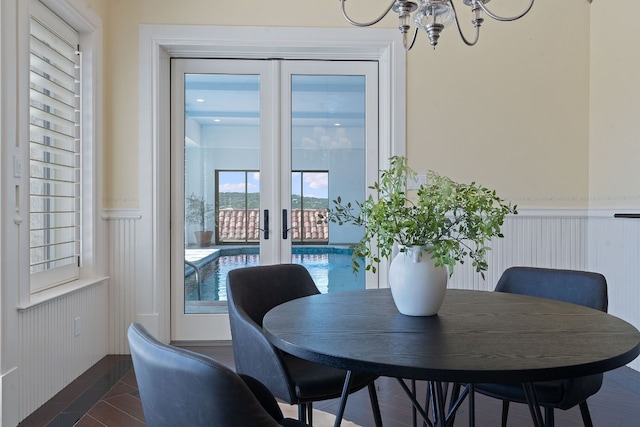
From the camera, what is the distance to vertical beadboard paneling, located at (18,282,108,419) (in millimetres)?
2412

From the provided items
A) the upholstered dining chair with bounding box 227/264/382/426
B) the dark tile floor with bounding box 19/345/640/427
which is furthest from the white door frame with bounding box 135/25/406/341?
the upholstered dining chair with bounding box 227/264/382/426

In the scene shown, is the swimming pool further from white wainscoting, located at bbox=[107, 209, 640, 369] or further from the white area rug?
the white area rug

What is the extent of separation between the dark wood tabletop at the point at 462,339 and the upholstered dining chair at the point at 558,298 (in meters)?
0.28

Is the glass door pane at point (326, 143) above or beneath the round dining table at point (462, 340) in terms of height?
above

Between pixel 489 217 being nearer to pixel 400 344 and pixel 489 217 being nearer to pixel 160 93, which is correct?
pixel 400 344

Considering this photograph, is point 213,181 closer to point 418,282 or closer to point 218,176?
point 218,176

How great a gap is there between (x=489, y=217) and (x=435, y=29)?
958mm

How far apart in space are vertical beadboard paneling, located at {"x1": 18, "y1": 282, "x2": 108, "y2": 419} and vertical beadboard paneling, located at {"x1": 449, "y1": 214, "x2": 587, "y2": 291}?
2587mm

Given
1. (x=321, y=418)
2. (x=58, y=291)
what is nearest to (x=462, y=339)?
(x=321, y=418)

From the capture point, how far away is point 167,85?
12.0 ft

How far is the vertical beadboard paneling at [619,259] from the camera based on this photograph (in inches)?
120

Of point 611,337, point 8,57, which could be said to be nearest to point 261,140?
point 8,57

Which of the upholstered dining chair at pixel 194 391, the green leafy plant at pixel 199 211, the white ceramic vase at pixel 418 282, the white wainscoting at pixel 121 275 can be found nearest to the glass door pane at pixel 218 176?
the green leafy plant at pixel 199 211

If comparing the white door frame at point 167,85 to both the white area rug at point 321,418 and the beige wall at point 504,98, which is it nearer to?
the beige wall at point 504,98
